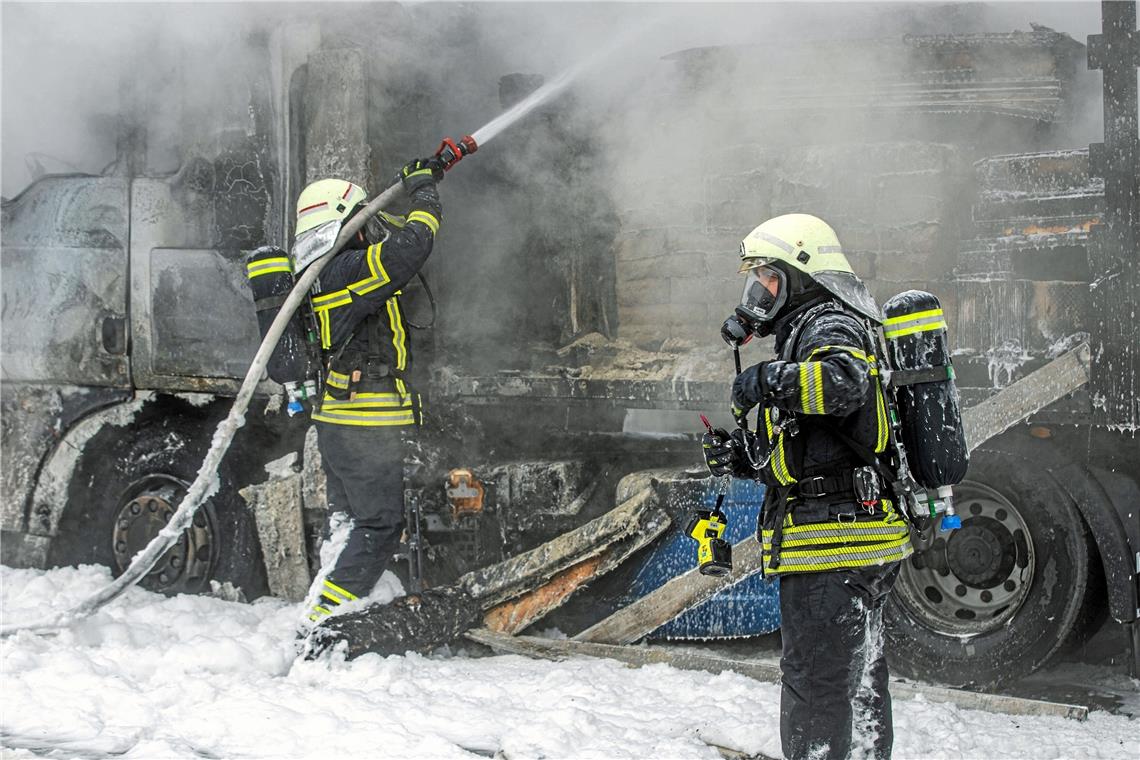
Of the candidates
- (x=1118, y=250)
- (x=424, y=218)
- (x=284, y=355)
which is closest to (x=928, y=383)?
(x=1118, y=250)

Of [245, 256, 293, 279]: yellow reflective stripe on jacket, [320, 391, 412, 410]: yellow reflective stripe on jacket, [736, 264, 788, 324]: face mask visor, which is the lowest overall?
[320, 391, 412, 410]: yellow reflective stripe on jacket

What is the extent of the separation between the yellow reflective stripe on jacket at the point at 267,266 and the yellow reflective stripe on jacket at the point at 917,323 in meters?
2.69

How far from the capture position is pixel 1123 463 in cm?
435

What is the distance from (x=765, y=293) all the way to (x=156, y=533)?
3.78 meters

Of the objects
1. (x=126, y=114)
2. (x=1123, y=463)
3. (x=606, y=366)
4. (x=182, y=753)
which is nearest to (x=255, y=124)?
(x=126, y=114)

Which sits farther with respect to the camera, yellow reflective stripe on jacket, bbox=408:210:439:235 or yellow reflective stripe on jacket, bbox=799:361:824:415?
yellow reflective stripe on jacket, bbox=408:210:439:235

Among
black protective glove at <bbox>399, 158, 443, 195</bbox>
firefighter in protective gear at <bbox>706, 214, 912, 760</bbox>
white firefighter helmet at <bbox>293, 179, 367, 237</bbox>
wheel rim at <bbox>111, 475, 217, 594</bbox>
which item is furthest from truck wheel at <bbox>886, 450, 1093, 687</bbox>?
wheel rim at <bbox>111, 475, 217, 594</bbox>

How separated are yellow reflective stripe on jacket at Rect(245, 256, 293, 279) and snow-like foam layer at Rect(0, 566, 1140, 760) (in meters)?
1.52

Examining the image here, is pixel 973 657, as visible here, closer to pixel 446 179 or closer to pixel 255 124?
pixel 446 179

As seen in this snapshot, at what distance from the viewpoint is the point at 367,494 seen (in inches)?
190

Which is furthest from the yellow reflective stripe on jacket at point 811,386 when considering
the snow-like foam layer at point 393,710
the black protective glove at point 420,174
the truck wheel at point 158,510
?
the truck wheel at point 158,510

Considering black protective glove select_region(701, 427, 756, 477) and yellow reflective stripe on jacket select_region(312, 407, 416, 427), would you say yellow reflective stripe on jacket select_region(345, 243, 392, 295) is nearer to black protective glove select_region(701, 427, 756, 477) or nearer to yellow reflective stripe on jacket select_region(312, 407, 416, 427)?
yellow reflective stripe on jacket select_region(312, 407, 416, 427)

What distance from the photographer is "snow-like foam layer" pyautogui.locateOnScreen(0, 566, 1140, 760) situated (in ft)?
12.3

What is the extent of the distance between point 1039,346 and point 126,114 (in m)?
4.54
